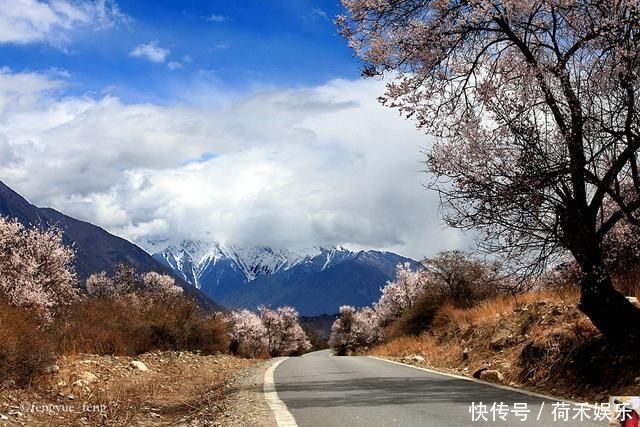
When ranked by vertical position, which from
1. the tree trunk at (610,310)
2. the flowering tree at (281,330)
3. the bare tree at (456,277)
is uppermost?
the bare tree at (456,277)

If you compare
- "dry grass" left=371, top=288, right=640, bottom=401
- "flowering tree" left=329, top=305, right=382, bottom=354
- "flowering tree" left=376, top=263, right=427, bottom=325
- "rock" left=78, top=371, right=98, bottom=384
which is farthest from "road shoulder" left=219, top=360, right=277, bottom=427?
"flowering tree" left=329, top=305, right=382, bottom=354

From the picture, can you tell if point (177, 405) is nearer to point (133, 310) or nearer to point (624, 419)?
point (624, 419)

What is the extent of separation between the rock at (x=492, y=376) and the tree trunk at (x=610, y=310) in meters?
2.62

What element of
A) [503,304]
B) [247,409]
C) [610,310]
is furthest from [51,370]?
[503,304]

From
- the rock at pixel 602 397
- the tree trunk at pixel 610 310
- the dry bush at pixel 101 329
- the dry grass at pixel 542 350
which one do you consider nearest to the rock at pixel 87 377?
the dry bush at pixel 101 329

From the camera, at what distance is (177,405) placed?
1191 centimetres

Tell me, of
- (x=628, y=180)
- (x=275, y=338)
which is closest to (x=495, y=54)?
(x=628, y=180)

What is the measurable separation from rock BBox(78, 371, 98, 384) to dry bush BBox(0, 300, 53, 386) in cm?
96

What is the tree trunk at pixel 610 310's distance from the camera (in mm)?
10117

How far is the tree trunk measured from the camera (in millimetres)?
10117

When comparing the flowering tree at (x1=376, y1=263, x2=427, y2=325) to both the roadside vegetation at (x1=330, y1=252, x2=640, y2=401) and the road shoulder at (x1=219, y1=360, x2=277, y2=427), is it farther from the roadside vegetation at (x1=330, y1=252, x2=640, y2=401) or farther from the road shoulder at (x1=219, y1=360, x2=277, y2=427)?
the road shoulder at (x1=219, y1=360, x2=277, y2=427)

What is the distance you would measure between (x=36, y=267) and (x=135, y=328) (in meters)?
9.41

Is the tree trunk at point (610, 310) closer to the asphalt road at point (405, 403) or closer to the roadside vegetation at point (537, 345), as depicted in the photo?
the roadside vegetation at point (537, 345)

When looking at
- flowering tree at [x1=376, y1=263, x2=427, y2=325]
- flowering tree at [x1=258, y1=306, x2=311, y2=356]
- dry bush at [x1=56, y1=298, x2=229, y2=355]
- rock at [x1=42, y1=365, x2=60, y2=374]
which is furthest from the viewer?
flowering tree at [x1=258, y1=306, x2=311, y2=356]
